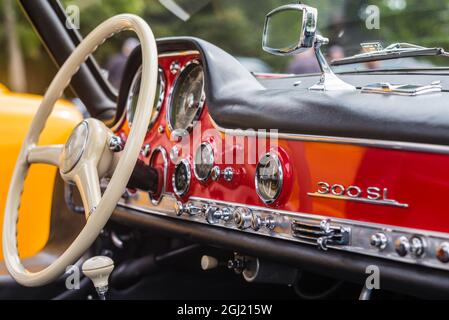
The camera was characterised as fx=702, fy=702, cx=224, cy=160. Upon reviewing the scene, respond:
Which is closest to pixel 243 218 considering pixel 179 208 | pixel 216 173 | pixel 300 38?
pixel 216 173

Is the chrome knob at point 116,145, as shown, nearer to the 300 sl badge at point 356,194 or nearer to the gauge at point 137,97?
the gauge at point 137,97

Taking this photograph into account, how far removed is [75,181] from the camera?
6.25 ft

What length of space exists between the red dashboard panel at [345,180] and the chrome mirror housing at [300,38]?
24cm

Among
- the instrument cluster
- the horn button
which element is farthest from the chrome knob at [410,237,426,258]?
the horn button

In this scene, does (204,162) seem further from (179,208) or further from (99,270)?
(99,270)

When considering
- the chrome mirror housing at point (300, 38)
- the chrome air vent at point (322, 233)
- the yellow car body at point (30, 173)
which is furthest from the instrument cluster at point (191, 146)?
the yellow car body at point (30, 173)

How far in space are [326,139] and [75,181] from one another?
0.70 m

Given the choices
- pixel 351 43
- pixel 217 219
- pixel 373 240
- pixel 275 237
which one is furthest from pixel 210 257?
pixel 351 43

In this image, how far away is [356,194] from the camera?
1.58 meters

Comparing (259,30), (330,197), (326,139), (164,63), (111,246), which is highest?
(259,30)

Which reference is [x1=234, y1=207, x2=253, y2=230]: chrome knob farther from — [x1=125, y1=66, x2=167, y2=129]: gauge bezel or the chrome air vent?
[x1=125, y1=66, x2=167, y2=129]: gauge bezel

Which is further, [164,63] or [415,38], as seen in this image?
[164,63]

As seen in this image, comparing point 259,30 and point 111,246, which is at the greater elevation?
point 259,30

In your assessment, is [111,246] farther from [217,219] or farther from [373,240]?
[373,240]
